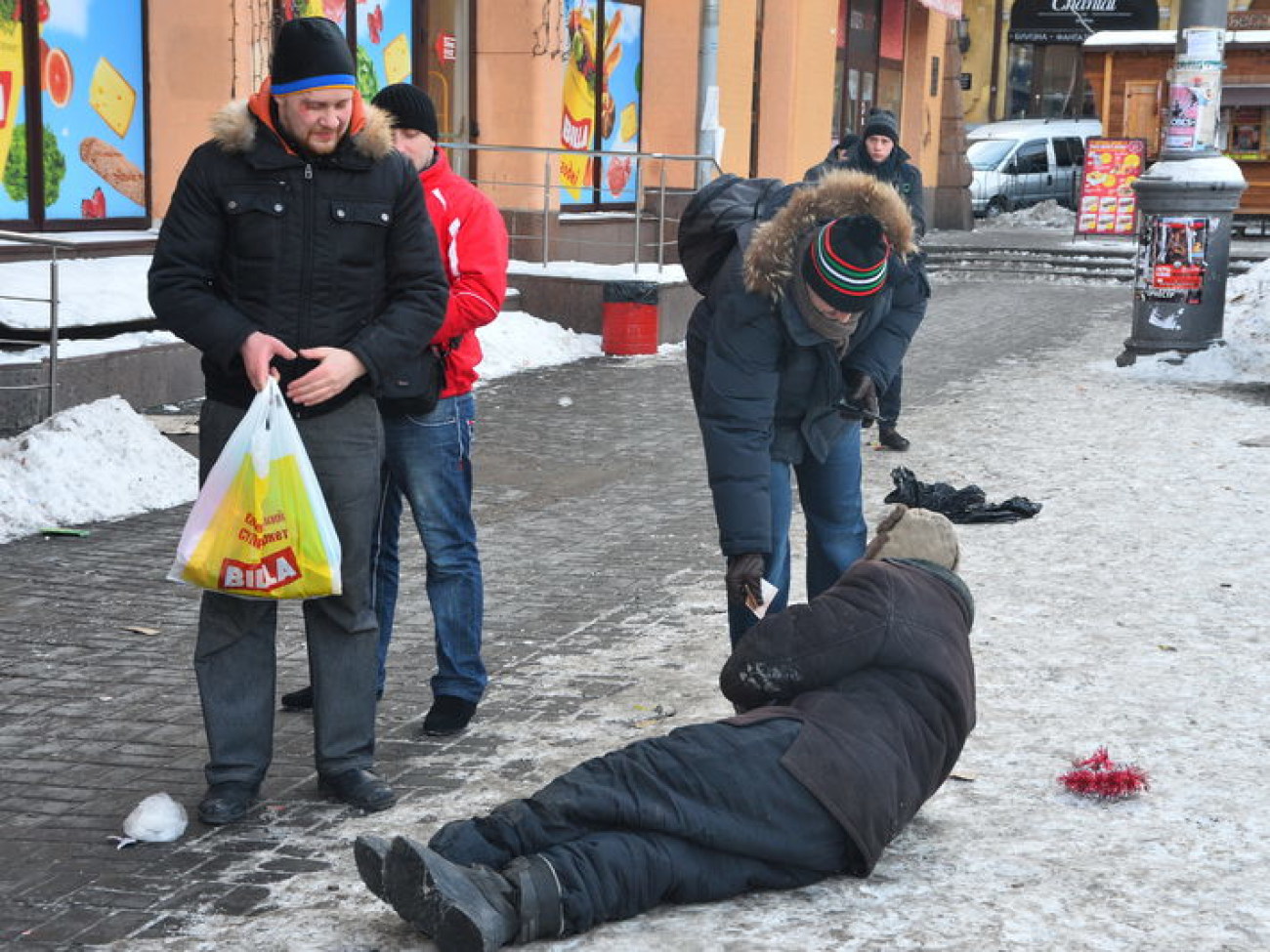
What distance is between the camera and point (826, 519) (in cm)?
526

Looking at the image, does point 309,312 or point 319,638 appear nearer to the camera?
point 309,312

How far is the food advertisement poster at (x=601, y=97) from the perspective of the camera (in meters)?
19.0

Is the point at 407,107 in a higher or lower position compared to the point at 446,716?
higher

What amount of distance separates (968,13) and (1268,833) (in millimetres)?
44932

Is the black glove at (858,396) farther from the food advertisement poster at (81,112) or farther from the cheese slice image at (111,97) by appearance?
the cheese slice image at (111,97)

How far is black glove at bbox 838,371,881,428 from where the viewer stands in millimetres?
5066

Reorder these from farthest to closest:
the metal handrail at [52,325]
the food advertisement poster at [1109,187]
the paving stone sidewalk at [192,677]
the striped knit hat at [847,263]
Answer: the food advertisement poster at [1109,187]
the metal handrail at [52,325]
the striped knit hat at [847,263]
the paving stone sidewalk at [192,677]

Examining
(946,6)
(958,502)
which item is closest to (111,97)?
(958,502)

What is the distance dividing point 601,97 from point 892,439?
10661 mm

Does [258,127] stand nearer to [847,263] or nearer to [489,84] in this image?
[847,263]

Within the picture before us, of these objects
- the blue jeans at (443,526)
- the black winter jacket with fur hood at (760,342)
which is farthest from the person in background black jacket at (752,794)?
the blue jeans at (443,526)

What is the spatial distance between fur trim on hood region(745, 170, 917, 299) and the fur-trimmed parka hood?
3.37ft

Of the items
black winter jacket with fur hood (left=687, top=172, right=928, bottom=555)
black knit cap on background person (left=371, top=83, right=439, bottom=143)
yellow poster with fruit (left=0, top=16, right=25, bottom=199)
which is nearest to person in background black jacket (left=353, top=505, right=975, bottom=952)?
black winter jacket with fur hood (left=687, top=172, right=928, bottom=555)

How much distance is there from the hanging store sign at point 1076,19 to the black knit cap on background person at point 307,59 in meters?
40.9
